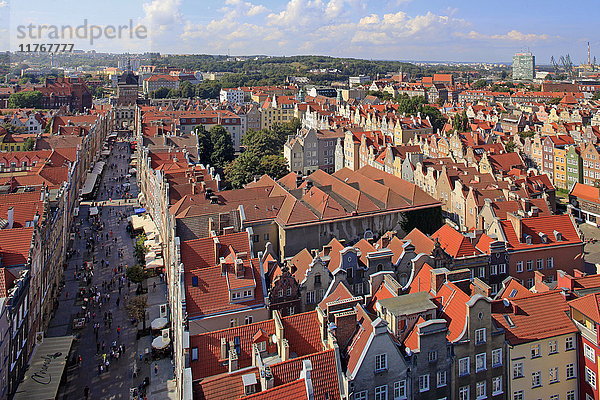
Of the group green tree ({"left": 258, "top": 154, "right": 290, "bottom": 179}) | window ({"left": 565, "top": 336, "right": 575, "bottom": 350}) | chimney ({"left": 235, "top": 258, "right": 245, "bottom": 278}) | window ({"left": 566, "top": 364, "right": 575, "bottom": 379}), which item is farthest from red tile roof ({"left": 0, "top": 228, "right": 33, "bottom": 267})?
green tree ({"left": 258, "top": 154, "right": 290, "bottom": 179})

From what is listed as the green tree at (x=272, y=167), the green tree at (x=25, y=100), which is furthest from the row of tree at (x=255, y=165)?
the green tree at (x=25, y=100)

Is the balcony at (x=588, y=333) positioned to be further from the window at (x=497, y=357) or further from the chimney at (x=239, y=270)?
the chimney at (x=239, y=270)

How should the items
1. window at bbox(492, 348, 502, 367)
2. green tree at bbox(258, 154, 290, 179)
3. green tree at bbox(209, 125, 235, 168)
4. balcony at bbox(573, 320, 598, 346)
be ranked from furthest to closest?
1. green tree at bbox(209, 125, 235, 168)
2. green tree at bbox(258, 154, 290, 179)
3. balcony at bbox(573, 320, 598, 346)
4. window at bbox(492, 348, 502, 367)

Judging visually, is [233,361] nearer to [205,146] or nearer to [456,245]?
[456,245]

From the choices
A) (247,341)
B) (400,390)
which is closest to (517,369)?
(400,390)

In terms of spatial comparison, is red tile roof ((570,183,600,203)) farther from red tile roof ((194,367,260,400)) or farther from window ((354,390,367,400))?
red tile roof ((194,367,260,400))

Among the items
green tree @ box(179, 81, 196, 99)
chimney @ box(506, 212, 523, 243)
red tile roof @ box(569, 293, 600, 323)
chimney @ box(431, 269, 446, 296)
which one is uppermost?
green tree @ box(179, 81, 196, 99)
